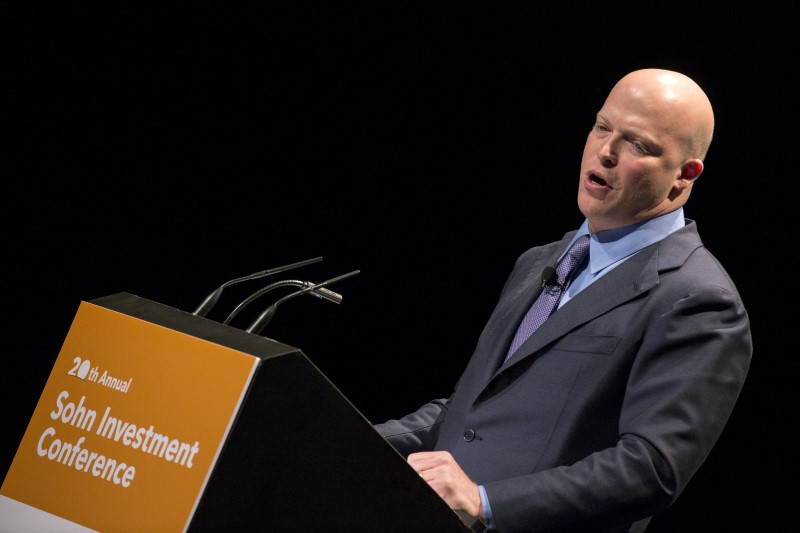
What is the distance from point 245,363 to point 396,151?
2321 millimetres

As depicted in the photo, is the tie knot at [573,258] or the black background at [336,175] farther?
the black background at [336,175]

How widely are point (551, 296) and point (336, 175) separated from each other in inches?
63.2

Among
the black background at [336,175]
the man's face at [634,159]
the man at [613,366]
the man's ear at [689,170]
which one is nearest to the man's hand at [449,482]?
the man at [613,366]

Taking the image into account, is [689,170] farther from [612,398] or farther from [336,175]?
[336,175]

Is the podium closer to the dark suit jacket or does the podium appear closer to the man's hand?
the man's hand

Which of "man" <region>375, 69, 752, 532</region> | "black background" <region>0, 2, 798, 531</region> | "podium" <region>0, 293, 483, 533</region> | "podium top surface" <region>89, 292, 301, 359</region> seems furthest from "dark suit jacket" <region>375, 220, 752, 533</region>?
"black background" <region>0, 2, 798, 531</region>

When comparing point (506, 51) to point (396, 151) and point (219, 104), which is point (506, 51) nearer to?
point (396, 151)

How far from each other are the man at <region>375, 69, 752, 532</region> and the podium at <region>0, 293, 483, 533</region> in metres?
0.33

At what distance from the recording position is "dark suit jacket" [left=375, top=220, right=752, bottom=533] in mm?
1775

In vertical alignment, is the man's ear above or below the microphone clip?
above

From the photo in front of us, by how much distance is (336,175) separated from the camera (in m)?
3.61

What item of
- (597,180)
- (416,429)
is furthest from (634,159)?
(416,429)

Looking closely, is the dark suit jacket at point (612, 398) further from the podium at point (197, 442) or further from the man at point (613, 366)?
the podium at point (197, 442)

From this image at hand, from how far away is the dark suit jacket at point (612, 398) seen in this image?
1.78m
